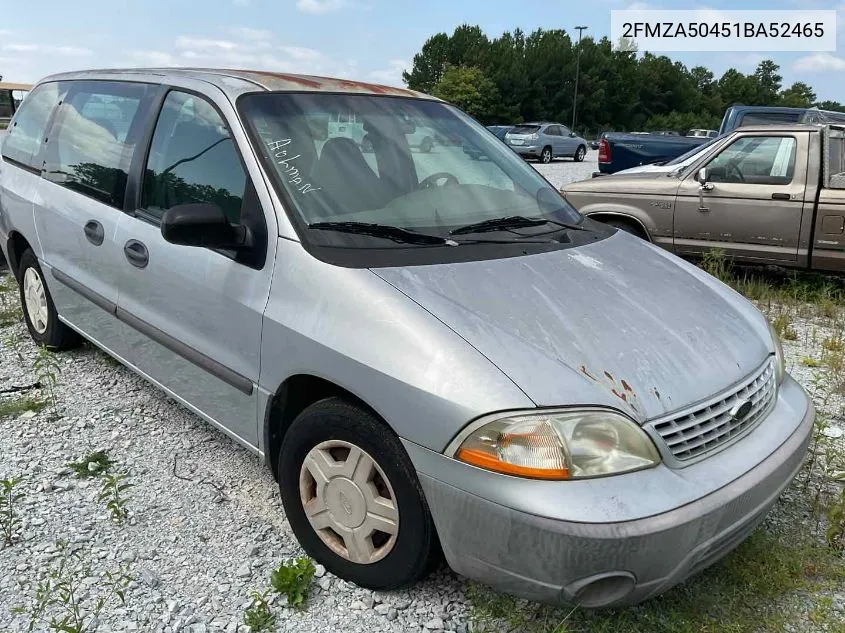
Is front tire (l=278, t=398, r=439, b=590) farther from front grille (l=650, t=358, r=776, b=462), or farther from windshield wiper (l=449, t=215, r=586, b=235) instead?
windshield wiper (l=449, t=215, r=586, b=235)

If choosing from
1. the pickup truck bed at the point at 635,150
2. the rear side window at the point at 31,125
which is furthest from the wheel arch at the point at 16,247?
the pickup truck bed at the point at 635,150

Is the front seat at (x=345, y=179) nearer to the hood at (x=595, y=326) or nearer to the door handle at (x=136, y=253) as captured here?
the hood at (x=595, y=326)

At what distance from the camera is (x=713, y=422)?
2156 millimetres

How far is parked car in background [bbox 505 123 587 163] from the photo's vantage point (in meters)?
25.1

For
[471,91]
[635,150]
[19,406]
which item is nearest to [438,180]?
[19,406]

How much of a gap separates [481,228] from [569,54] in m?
85.7

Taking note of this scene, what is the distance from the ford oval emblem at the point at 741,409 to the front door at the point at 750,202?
4856 millimetres

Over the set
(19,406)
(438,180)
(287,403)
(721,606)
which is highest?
(438,180)

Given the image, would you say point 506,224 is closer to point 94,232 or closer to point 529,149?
point 94,232

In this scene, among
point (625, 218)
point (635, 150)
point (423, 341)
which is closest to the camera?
point (423, 341)

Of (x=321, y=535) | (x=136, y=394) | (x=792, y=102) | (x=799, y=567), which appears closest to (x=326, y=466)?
(x=321, y=535)

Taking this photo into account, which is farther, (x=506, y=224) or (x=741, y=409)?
(x=506, y=224)

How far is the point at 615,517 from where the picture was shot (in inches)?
74.2

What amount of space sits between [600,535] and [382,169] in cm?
170
